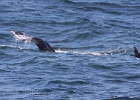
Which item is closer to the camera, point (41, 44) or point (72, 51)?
point (41, 44)

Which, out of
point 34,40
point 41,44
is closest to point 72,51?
point 41,44

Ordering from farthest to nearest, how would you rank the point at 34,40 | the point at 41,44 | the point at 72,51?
the point at 72,51 → the point at 41,44 → the point at 34,40

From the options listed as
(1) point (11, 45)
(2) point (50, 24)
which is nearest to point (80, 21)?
(2) point (50, 24)

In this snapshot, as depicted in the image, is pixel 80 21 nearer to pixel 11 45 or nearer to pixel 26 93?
pixel 11 45

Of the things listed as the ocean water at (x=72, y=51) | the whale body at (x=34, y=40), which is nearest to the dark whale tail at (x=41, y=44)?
the whale body at (x=34, y=40)

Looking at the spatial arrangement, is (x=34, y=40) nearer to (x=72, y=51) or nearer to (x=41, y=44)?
(x=41, y=44)

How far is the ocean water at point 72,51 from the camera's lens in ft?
57.6

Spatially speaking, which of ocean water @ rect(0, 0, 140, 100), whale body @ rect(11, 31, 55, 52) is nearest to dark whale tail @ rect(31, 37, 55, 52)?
whale body @ rect(11, 31, 55, 52)

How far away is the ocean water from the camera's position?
1756 centimetres

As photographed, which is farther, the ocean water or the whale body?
the whale body

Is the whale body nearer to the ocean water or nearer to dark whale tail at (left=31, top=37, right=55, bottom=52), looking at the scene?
dark whale tail at (left=31, top=37, right=55, bottom=52)

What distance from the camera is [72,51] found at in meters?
23.5

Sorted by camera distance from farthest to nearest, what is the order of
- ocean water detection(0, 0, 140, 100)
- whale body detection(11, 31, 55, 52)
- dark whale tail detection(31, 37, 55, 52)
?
dark whale tail detection(31, 37, 55, 52) < whale body detection(11, 31, 55, 52) < ocean water detection(0, 0, 140, 100)

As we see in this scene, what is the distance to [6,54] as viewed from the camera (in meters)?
22.5
